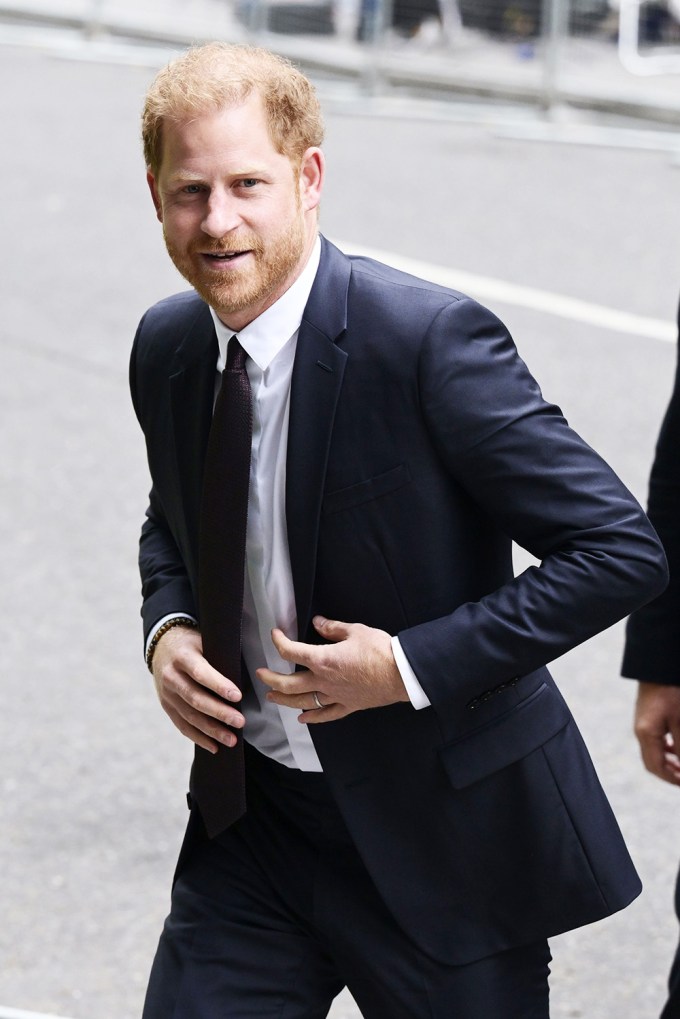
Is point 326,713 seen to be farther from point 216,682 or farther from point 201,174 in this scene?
point 201,174

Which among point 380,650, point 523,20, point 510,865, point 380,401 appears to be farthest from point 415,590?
point 523,20

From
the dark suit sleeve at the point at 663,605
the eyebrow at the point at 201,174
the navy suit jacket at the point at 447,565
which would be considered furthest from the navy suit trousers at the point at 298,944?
the eyebrow at the point at 201,174

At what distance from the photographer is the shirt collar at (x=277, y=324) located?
2307mm

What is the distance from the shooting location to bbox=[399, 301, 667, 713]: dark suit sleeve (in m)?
2.16

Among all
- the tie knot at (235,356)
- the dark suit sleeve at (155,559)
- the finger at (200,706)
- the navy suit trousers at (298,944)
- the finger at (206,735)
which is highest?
the tie knot at (235,356)

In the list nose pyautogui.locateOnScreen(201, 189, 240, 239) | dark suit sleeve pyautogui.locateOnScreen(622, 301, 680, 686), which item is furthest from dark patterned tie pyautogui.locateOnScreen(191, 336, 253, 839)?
dark suit sleeve pyautogui.locateOnScreen(622, 301, 680, 686)

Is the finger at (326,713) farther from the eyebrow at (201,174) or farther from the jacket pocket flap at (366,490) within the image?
the eyebrow at (201,174)

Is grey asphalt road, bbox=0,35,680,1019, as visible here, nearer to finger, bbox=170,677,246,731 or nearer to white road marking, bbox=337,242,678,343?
white road marking, bbox=337,242,678,343

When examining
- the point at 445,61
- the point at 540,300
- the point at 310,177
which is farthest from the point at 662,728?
the point at 445,61

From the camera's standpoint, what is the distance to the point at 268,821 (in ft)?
8.42

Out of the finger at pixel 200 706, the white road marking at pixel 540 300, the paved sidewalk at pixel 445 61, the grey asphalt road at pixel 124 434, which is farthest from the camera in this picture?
the paved sidewalk at pixel 445 61

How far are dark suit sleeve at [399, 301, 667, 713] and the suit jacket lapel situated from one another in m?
0.15

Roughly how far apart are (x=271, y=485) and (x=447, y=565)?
292mm

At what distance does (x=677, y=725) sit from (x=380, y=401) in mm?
932
